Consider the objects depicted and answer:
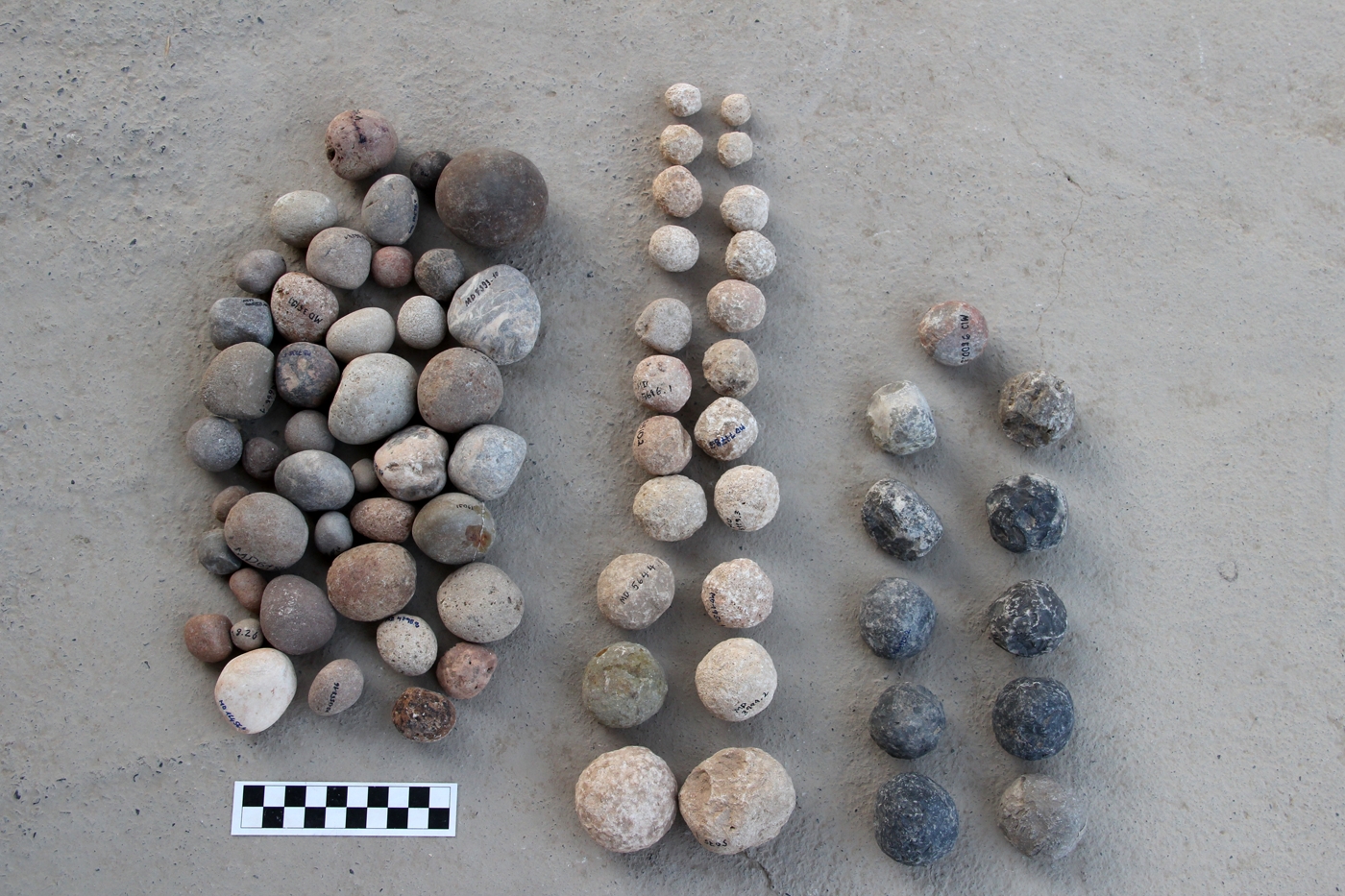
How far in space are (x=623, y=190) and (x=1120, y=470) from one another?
1.85 metres

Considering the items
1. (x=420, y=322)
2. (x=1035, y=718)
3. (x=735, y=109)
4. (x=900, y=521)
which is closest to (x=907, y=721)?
(x=1035, y=718)

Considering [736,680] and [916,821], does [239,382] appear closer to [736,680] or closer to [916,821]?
[736,680]

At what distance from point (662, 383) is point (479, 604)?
85 centimetres

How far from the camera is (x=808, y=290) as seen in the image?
2.79m

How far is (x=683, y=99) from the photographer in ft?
8.99

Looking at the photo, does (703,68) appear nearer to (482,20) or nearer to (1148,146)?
(482,20)

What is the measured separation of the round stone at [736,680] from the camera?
2.47 m

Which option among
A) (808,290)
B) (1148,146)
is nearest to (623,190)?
(808,290)

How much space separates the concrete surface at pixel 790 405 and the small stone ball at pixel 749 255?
0.11m

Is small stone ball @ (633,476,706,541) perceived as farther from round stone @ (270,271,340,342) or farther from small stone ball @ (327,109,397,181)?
small stone ball @ (327,109,397,181)

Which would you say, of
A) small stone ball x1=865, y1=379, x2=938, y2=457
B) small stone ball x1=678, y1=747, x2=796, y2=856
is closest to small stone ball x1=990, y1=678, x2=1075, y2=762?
small stone ball x1=678, y1=747, x2=796, y2=856

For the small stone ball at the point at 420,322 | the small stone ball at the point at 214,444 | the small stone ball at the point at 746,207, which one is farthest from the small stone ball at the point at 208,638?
the small stone ball at the point at 746,207

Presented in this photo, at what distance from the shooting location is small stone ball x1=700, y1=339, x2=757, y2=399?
2.58 metres

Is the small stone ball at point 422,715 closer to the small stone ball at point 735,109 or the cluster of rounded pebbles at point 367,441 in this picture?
the cluster of rounded pebbles at point 367,441
